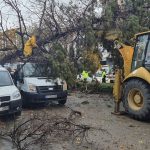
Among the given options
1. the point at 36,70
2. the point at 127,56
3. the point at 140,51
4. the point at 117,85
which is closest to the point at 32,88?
the point at 36,70

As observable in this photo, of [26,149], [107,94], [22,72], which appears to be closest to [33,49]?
[22,72]

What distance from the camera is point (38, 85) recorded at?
46.5ft

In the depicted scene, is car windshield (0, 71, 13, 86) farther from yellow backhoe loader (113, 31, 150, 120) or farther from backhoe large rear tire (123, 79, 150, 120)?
backhoe large rear tire (123, 79, 150, 120)

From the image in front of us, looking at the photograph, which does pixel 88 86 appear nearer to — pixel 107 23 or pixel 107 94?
pixel 107 94

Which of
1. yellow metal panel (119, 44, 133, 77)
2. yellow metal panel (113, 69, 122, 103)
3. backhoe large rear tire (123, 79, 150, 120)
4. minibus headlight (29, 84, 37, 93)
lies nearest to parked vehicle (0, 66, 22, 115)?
minibus headlight (29, 84, 37, 93)

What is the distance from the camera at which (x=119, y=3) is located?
14766mm

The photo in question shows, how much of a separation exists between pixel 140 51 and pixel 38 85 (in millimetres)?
4155

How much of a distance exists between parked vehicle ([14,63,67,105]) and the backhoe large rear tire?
3.13m

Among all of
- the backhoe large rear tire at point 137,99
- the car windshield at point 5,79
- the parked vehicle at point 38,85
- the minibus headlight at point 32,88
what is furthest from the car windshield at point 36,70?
the backhoe large rear tire at point 137,99

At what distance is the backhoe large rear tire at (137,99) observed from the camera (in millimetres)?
11320

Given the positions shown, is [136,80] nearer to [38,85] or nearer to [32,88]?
[38,85]

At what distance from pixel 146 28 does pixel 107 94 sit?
17.8 feet

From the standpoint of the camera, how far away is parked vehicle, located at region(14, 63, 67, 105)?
1408 centimetres

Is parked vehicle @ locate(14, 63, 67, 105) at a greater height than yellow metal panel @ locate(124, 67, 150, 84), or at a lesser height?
lesser
